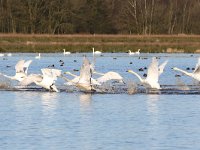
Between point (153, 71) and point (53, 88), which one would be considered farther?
point (53, 88)

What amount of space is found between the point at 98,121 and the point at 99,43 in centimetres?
3606

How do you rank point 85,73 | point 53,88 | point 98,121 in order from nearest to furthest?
point 98,121 < point 85,73 < point 53,88

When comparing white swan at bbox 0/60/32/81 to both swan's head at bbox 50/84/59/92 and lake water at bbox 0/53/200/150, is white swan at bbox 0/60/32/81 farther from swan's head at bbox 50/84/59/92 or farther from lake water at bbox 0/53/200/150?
swan's head at bbox 50/84/59/92

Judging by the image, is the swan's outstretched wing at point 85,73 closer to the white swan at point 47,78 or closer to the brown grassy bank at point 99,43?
the white swan at point 47,78

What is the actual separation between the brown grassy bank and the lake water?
91.9 ft

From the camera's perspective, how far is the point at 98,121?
709 inches

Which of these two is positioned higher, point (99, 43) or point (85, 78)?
point (99, 43)

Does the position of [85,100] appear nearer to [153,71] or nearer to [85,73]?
[85,73]

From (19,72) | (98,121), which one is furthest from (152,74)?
(98,121)

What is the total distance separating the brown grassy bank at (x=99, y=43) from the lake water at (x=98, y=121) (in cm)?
2801

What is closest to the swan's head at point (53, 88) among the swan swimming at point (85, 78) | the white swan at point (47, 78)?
the white swan at point (47, 78)

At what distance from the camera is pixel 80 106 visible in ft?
69.4

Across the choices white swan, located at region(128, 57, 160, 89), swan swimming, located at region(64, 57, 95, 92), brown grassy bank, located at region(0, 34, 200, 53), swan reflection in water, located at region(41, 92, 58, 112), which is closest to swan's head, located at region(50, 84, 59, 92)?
swan reflection in water, located at region(41, 92, 58, 112)

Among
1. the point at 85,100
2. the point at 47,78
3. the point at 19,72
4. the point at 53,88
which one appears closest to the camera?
the point at 85,100
